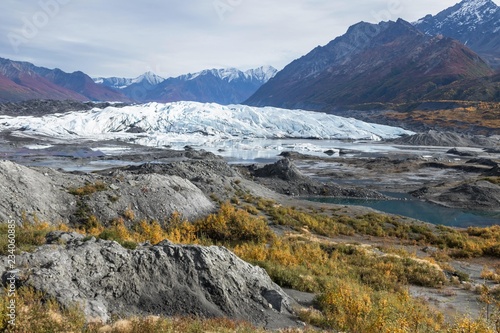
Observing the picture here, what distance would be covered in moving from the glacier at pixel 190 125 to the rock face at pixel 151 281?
99.6 meters

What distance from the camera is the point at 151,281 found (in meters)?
9.41

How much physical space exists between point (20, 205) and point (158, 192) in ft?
26.2

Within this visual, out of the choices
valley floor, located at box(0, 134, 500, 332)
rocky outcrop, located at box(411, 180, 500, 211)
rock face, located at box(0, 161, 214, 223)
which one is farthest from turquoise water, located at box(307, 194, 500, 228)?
rock face, located at box(0, 161, 214, 223)

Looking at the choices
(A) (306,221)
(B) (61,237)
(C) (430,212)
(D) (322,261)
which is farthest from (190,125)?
(B) (61,237)

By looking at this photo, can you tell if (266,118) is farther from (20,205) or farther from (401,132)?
(20,205)

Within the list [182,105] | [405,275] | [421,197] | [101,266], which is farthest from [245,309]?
[182,105]

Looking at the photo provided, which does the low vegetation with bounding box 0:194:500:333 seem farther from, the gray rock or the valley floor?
the gray rock

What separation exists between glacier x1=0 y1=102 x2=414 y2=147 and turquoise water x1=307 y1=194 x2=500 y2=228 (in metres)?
71.8

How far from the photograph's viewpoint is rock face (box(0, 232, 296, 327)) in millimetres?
8047

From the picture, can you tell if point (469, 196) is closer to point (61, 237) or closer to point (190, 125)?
point (61, 237)

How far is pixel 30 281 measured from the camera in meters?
7.56

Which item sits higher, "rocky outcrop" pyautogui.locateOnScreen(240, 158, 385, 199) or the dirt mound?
the dirt mound

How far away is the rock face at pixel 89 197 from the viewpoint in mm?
19078

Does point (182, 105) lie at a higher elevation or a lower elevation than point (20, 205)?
higher
